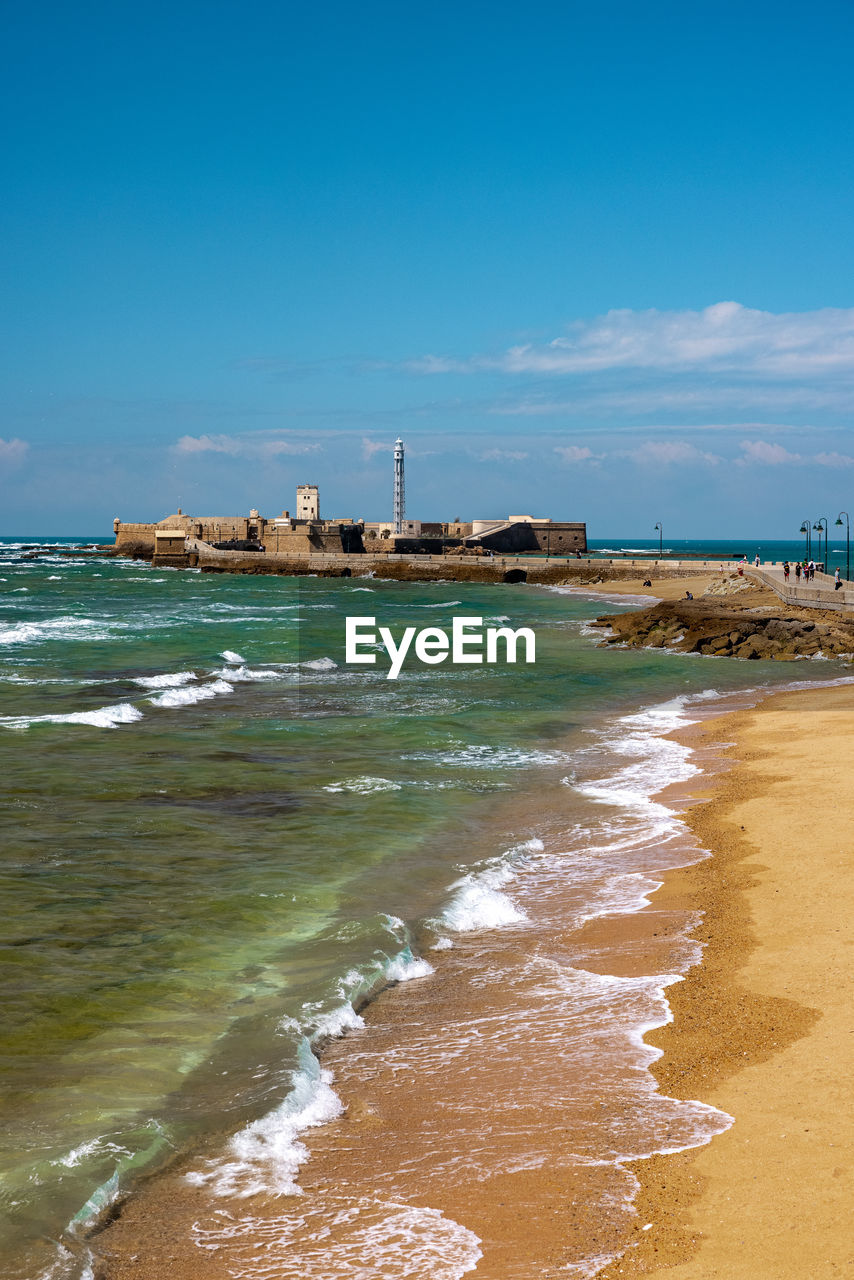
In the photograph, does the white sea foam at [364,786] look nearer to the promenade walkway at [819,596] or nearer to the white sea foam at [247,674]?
the white sea foam at [247,674]

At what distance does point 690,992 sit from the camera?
27.2 ft

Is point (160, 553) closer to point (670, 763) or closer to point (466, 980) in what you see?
point (670, 763)

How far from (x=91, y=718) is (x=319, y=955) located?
46.3 feet

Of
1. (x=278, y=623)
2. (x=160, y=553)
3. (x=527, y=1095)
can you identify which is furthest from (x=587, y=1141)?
(x=160, y=553)

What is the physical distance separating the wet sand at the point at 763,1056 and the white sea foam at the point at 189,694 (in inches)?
585

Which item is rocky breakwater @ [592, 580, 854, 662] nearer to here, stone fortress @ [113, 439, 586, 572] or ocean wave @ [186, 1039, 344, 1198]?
ocean wave @ [186, 1039, 344, 1198]

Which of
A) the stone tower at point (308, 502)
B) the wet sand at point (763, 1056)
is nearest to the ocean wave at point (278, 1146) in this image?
the wet sand at point (763, 1056)

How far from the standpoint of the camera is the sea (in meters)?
5.89

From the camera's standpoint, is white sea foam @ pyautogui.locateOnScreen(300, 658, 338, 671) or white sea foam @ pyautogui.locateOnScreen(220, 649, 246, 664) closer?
white sea foam @ pyautogui.locateOnScreen(300, 658, 338, 671)

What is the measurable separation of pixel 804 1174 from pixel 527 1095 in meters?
1.86

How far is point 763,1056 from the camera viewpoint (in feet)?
23.1

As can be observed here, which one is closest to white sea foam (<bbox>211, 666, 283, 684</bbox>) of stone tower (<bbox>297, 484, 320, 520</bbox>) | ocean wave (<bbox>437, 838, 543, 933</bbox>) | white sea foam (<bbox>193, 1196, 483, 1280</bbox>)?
ocean wave (<bbox>437, 838, 543, 933</bbox>)

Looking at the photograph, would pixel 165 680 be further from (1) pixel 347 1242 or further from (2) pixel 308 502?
(2) pixel 308 502

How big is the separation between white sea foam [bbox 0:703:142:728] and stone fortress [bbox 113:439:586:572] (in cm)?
8092
